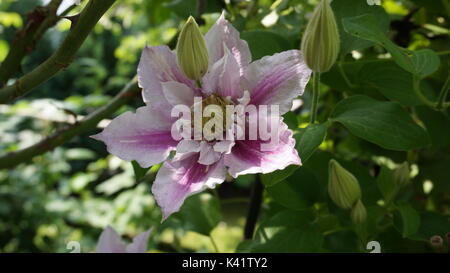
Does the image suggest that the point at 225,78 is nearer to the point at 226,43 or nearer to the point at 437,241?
the point at 226,43

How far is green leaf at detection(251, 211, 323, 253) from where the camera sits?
17.9 inches

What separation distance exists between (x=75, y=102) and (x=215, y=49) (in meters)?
0.85

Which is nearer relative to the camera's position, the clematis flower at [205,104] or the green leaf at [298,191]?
the clematis flower at [205,104]

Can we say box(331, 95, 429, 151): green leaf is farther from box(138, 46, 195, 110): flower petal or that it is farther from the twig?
the twig

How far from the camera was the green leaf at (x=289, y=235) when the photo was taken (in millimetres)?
454

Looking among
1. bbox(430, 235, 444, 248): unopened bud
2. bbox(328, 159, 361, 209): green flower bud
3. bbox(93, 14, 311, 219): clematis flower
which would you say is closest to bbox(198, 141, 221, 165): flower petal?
bbox(93, 14, 311, 219): clematis flower

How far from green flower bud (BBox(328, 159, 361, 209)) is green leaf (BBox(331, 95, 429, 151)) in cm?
4

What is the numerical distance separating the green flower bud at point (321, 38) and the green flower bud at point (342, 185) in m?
0.09

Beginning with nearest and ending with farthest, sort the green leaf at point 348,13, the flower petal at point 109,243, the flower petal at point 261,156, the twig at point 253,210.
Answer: the flower petal at point 261,156 → the green leaf at point 348,13 → the flower petal at point 109,243 → the twig at point 253,210

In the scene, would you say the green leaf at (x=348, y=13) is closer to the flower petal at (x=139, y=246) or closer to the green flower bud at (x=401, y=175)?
the green flower bud at (x=401, y=175)

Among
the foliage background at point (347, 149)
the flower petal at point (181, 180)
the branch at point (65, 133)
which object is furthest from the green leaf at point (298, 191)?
the branch at point (65, 133)

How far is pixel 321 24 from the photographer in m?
0.37
